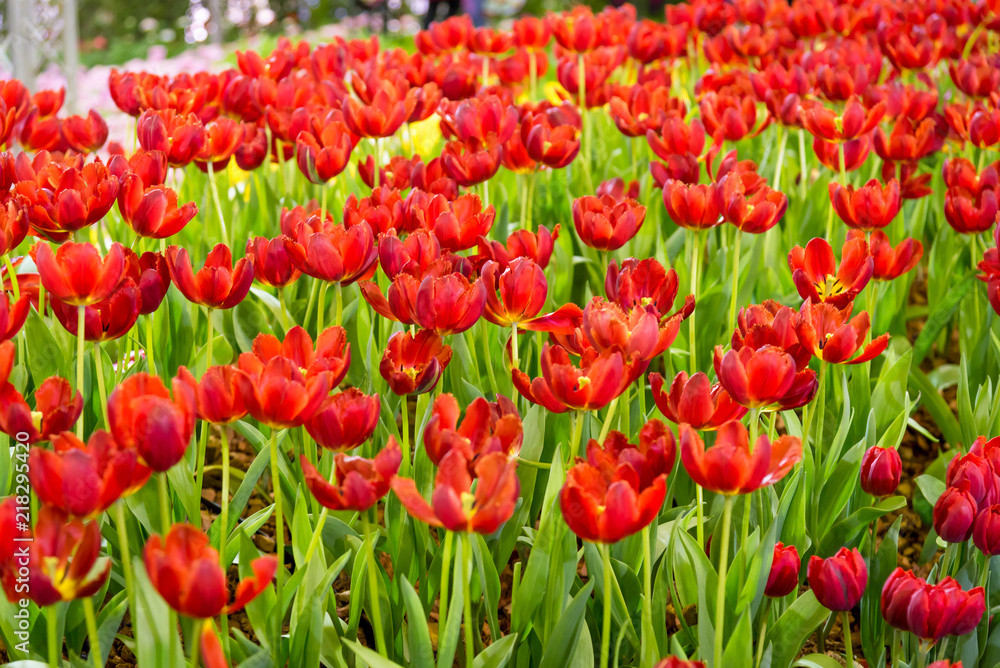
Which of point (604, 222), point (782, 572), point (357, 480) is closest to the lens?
point (357, 480)

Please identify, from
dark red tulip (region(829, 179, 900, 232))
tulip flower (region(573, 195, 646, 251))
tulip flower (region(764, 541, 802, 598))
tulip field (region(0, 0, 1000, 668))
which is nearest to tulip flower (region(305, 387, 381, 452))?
tulip field (region(0, 0, 1000, 668))

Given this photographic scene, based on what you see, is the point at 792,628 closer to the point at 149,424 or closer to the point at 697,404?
the point at 697,404

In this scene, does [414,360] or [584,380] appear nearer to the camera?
[584,380]

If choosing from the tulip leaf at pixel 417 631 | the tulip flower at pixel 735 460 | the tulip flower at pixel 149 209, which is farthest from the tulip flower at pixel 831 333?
the tulip flower at pixel 149 209

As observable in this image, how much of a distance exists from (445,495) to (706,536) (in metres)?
0.75

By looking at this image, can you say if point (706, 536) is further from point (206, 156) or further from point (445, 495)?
point (206, 156)

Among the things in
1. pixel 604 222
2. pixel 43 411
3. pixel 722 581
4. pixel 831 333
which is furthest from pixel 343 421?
pixel 604 222

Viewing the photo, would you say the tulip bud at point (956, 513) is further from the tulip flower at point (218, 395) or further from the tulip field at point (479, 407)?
the tulip flower at point (218, 395)

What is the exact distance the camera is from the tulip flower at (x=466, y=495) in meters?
0.85

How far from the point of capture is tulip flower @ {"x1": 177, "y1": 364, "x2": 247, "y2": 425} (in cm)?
95

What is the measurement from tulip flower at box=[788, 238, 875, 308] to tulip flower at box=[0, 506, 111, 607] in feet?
3.34

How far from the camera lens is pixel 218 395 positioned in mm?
958

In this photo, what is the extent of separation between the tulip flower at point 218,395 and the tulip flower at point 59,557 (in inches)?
6.9

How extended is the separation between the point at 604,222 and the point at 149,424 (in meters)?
0.95
